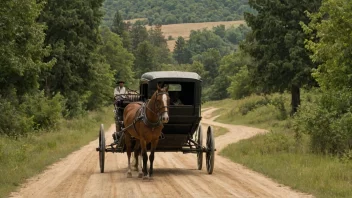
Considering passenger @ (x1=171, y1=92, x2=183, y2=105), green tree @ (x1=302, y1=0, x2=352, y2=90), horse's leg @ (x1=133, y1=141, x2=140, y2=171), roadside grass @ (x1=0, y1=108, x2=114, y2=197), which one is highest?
green tree @ (x1=302, y1=0, x2=352, y2=90)

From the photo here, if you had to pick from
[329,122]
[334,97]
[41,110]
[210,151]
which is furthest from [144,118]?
[41,110]

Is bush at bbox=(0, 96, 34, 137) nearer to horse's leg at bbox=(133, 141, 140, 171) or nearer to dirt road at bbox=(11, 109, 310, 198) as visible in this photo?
dirt road at bbox=(11, 109, 310, 198)

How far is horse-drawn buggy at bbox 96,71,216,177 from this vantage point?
16.3 m

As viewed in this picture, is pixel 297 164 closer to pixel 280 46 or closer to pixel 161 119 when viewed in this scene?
pixel 161 119

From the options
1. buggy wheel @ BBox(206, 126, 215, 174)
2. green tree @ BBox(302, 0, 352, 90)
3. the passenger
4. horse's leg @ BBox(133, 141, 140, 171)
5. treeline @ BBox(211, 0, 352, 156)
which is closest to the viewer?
buggy wheel @ BBox(206, 126, 215, 174)

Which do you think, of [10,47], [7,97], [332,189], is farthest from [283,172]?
[7,97]

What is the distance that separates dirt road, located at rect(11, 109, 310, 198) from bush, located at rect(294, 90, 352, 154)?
323 centimetres

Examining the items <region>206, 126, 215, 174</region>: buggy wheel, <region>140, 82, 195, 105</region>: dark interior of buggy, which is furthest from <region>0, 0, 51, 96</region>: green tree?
<region>206, 126, 215, 174</region>: buggy wheel

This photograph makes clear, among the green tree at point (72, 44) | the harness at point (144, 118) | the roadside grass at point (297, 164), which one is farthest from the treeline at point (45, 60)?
the roadside grass at point (297, 164)

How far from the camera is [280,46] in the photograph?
4006cm

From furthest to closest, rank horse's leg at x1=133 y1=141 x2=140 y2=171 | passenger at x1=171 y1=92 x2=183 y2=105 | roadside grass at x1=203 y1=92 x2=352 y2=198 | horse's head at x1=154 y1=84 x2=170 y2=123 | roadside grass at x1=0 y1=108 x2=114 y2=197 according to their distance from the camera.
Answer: passenger at x1=171 y1=92 x2=183 y2=105 → horse's leg at x1=133 y1=141 x2=140 y2=171 → roadside grass at x1=0 y1=108 x2=114 y2=197 → horse's head at x1=154 y1=84 x2=170 y2=123 → roadside grass at x1=203 y1=92 x2=352 y2=198

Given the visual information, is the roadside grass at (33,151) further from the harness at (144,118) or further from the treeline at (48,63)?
the harness at (144,118)

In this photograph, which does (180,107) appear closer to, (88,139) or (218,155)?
(218,155)

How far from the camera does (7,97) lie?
29891mm
